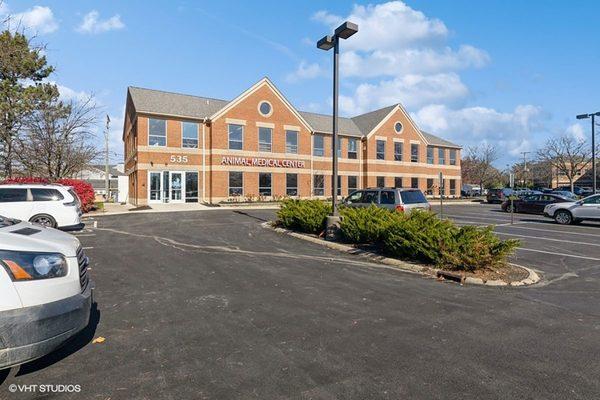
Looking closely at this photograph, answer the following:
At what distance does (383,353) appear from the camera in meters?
4.01

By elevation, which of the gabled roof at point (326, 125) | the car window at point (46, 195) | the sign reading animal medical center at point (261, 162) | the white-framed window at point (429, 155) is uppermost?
the gabled roof at point (326, 125)

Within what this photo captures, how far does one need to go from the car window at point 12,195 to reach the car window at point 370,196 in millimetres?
12273

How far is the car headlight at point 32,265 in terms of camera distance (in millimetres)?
3100

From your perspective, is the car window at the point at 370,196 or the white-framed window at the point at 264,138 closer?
the car window at the point at 370,196

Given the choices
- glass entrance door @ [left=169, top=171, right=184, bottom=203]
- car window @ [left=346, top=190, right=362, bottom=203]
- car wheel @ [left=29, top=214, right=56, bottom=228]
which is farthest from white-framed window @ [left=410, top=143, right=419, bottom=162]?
car wheel @ [left=29, top=214, right=56, bottom=228]

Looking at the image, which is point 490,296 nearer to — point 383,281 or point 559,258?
point 383,281

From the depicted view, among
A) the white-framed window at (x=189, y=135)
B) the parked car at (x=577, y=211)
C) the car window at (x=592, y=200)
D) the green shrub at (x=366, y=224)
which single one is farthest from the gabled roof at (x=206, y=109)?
the car window at (x=592, y=200)

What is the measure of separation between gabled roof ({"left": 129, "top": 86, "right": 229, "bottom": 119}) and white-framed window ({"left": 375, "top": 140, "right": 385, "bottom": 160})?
656 inches

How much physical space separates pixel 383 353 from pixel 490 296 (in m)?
3.29

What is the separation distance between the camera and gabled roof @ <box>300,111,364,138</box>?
3797 centimetres

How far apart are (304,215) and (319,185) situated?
23221mm

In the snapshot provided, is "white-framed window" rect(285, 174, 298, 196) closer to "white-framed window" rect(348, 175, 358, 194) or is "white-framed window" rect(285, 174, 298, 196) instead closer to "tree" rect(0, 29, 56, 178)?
"white-framed window" rect(348, 175, 358, 194)

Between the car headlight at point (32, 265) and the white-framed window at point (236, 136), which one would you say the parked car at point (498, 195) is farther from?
the car headlight at point (32, 265)

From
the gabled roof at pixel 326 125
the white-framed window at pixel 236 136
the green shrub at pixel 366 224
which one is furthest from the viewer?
the gabled roof at pixel 326 125
